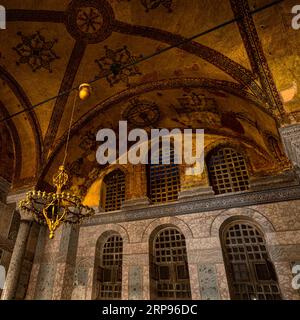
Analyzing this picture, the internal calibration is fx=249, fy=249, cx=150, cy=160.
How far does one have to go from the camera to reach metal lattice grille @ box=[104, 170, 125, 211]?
8.73 meters

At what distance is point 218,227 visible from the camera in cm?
669

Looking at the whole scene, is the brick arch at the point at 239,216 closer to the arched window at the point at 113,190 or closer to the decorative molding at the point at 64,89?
the arched window at the point at 113,190

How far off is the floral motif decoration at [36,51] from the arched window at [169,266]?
5.69 m

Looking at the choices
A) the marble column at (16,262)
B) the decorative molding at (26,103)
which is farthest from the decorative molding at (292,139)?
the marble column at (16,262)

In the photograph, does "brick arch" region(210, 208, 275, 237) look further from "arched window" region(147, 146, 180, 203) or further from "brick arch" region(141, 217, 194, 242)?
"arched window" region(147, 146, 180, 203)

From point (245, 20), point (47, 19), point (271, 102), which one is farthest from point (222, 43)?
point (47, 19)

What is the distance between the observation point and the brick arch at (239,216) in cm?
629

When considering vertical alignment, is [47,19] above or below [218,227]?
above

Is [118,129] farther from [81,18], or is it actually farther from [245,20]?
[245,20]

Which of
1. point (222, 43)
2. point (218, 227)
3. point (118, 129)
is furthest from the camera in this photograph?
point (118, 129)

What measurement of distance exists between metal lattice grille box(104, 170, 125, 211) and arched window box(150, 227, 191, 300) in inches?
76.5

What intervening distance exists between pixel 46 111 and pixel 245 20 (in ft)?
17.9

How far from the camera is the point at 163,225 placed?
7504 millimetres

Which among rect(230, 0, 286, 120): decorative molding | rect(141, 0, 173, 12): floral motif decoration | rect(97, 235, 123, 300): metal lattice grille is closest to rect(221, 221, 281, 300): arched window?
rect(97, 235, 123, 300): metal lattice grille
